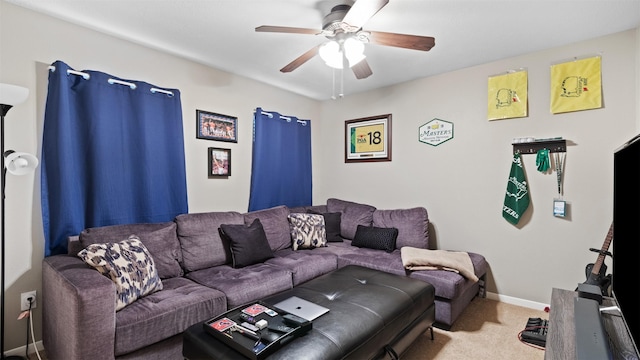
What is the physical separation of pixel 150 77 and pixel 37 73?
798mm

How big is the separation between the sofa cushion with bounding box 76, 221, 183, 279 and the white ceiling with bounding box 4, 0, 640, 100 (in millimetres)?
1607

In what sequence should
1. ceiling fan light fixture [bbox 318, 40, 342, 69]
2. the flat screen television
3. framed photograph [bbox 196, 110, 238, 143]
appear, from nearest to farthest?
the flat screen television < ceiling fan light fixture [bbox 318, 40, 342, 69] < framed photograph [bbox 196, 110, 238, 143]

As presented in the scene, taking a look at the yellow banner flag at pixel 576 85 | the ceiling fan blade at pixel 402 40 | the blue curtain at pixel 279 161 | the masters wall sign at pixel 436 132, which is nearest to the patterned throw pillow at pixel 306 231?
the blue curtain at pixel 279 161

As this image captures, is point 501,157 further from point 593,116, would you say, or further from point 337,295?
point 337,295

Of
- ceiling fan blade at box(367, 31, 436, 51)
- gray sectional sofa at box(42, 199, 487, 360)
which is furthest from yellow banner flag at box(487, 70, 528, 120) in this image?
ceiling fan blade at box(367, 31, 436, 51)

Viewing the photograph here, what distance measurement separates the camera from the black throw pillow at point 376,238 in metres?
3.34

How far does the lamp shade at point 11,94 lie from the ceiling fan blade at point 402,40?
2239 mm

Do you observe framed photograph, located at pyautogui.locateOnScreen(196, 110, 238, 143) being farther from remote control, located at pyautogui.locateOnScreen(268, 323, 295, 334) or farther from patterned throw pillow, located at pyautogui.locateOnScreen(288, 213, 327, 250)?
remote control, located at pyautogui.locateOnScreen(268, 323, 295, 334)

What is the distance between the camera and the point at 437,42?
2678 mm

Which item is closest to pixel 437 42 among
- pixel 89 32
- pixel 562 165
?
pixel 562 165

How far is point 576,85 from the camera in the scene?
2680 mm

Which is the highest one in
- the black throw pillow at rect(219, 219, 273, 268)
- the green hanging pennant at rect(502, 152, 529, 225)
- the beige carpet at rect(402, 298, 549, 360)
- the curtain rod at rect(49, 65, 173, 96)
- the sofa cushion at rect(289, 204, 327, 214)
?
the curtain rod at rect(49, 65, 173, 96)

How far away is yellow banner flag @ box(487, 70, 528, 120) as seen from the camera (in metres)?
2.95

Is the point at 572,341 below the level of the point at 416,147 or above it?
below
